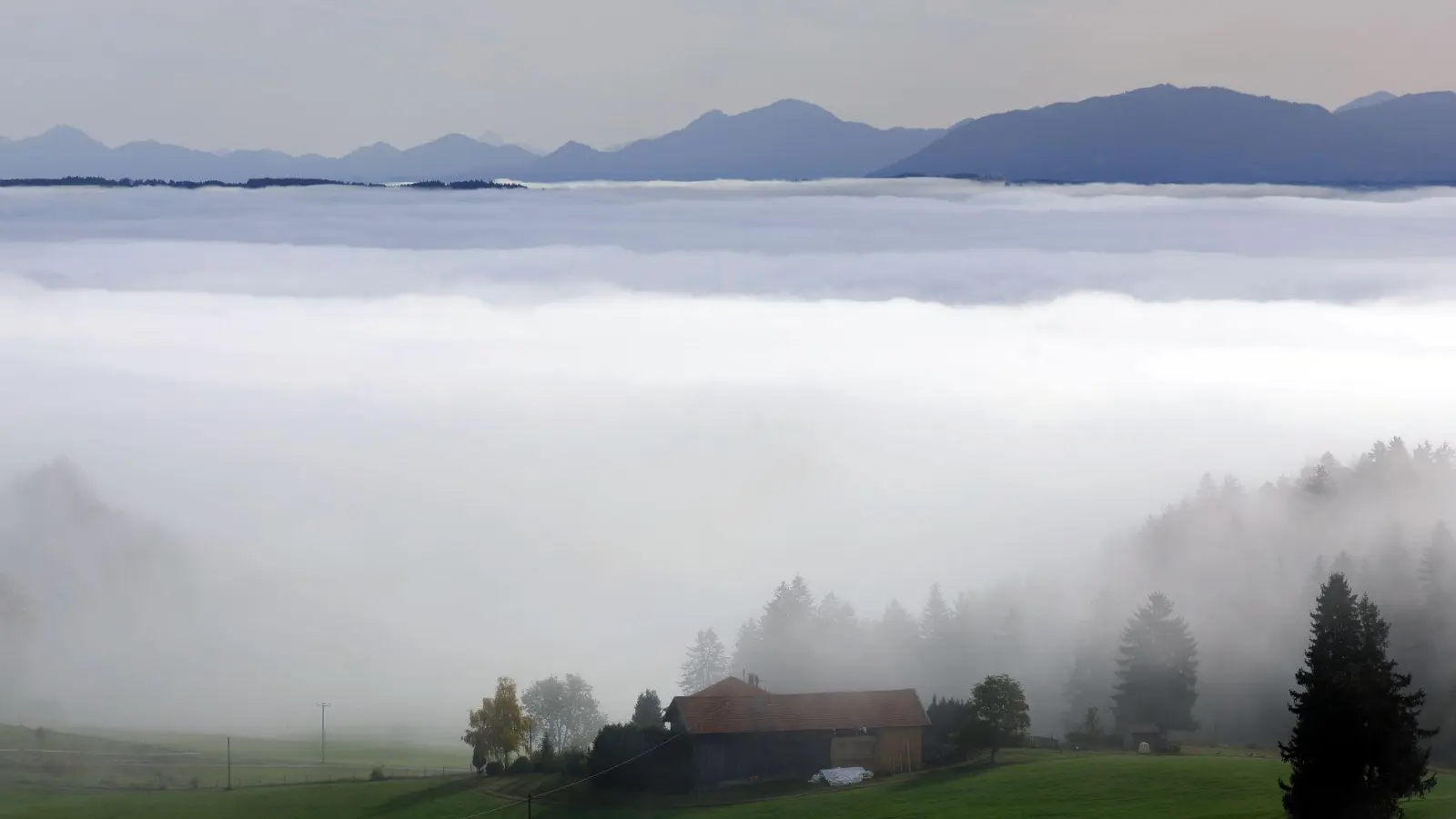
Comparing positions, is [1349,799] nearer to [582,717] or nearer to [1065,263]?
[582,717]

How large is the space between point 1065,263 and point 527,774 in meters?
131

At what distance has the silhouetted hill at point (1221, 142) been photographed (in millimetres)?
170750

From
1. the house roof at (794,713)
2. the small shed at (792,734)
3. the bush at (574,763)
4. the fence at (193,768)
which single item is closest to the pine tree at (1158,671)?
the house roof at (794,713)

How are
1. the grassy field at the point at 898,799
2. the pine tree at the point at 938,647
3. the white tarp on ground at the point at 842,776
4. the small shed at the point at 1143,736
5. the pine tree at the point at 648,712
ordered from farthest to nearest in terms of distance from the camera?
the pine tree at the point at 938,647
the small shed at the point at 1143,736
the pine tree at the point at 648,712
the white tarp on ground at the point at 842,776
the grassy field at the point at 898,799

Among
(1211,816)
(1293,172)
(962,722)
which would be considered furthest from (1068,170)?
(1211,816)

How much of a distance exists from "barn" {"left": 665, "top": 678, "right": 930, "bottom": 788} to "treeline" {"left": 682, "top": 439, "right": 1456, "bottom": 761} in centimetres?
702

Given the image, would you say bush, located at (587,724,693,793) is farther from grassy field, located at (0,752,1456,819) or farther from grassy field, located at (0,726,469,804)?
grassy field, located at (0,726,469,804)

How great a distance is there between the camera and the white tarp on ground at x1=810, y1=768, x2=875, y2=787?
7062 centimetres

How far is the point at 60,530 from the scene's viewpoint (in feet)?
516

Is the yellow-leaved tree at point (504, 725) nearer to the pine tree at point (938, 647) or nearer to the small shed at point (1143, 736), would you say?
the pine tree at point (938, 647)

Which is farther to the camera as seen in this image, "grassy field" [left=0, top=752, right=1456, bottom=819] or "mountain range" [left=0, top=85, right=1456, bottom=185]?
"mountain range" [left=0, top=85, right=1456, bottom=185]

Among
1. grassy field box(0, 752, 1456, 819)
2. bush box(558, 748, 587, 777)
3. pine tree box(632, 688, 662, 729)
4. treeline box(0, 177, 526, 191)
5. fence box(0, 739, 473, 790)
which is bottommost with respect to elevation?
grassy field box(0, 752, 1456, 819)

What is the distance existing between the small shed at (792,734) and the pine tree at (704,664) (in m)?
26.9

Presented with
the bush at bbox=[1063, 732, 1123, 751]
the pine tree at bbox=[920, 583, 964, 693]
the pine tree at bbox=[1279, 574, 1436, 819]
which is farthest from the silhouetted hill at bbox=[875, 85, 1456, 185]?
the pine tree at bbox=[1279, 574, 1436, 819]
